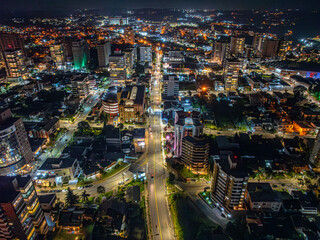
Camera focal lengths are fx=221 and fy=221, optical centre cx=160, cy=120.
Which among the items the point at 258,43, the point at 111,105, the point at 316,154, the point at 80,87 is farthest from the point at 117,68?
the point at 258,43

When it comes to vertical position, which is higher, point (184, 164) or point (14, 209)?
point (14, 209)

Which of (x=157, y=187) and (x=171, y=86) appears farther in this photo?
(x=171, y=86)

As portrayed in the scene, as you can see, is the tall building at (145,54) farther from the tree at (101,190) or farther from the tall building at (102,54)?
the tree at (101,190)

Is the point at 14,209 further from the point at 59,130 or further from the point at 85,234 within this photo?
the point at 59,130

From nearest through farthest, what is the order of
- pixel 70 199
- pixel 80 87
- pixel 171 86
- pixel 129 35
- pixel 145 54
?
pixel 70 199
pixel 171 86
pixel 80 87
pixel 145 54
pixel 129 35

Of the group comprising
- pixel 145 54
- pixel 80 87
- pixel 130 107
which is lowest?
pixel 130 107

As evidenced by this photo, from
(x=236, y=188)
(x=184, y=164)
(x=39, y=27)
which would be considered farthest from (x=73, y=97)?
(x=39, y=27)

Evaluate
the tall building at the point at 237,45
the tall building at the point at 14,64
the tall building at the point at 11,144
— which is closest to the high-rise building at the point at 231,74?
the tall building at the point at 237,45

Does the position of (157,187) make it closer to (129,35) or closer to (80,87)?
(80,87)
